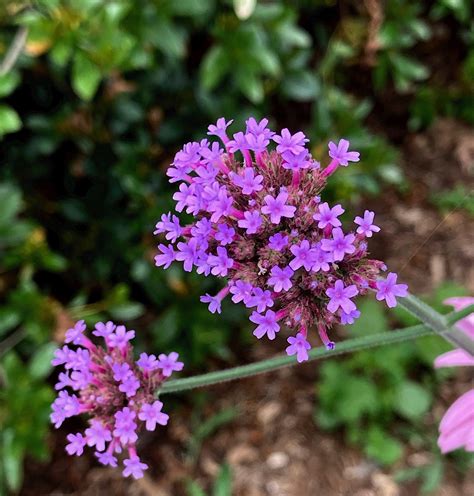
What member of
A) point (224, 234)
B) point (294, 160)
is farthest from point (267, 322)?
point (294, 160)

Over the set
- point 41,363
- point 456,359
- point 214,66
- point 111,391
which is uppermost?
point 214,66

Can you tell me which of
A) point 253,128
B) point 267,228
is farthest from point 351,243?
point 253,128

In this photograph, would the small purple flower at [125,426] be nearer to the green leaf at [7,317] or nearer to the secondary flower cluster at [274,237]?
the secondary flower cluster at [274,237]

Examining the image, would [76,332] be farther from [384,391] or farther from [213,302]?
[384,391]

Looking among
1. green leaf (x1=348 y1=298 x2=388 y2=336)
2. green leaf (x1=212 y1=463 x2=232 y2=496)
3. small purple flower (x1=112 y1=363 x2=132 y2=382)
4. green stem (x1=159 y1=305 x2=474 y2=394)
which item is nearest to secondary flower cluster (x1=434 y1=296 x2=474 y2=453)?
green stem (x1=159 y1=305 x2=474 y2=394)

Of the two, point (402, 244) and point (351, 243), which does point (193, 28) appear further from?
point (351, 243)

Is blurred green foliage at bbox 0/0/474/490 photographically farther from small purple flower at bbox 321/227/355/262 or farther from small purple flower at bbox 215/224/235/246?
small purple flower at bbox 321/227/355/262
